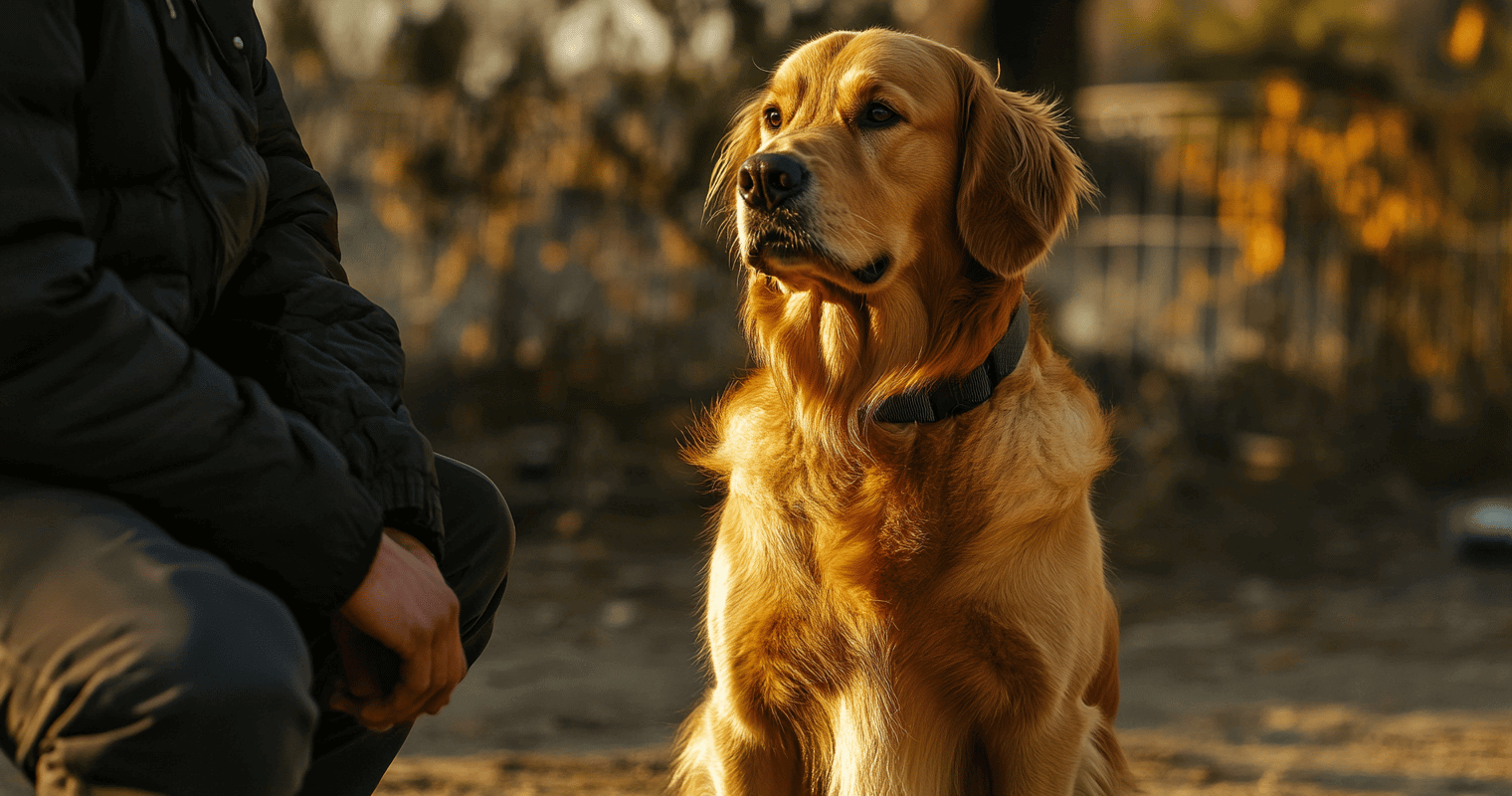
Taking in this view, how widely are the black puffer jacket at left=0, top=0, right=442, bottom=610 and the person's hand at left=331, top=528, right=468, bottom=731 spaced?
0.04 m

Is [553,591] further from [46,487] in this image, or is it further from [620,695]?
[46,487]

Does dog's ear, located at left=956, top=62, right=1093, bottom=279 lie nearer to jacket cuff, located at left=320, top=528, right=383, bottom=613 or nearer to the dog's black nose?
the dog's black nose

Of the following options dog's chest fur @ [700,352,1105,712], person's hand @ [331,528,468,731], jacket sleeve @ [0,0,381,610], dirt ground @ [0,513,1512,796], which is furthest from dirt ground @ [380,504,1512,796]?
jacket sleeve @ [0,0,381,610]

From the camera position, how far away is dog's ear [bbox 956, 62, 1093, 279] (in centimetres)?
227

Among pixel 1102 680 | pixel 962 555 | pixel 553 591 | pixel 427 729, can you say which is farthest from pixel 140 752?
pixel 553 591

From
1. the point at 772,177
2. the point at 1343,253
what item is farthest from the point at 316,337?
the point at 1343,253

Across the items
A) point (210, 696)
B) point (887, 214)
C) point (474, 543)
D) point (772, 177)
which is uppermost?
point (772, 177)

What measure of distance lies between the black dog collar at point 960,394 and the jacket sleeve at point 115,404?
3.43 ft

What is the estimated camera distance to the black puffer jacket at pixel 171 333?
1.26m

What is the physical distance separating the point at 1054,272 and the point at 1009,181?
564cm

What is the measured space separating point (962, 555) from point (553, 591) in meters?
3.33

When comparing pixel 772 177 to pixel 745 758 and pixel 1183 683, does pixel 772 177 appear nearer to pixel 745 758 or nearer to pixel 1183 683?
pixel 745 758

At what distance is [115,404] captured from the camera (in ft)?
4.18

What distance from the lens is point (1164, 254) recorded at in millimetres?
7590
